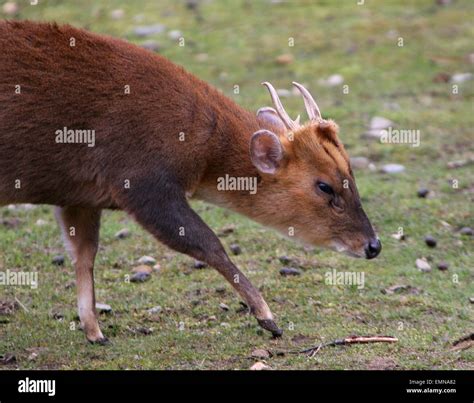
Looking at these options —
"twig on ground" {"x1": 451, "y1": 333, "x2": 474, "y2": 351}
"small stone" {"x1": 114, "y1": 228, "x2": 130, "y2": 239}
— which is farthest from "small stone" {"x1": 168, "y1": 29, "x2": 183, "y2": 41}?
"twig on ground" {"x1": 451, "y1": 333, "x2": 474, "y2": 351}

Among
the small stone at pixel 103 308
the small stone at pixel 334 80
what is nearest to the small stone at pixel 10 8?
the small stone at pixel 334 80

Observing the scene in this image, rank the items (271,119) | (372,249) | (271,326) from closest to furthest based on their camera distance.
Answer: (271,326), (372,249), (271,119)

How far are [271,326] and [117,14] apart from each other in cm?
1017

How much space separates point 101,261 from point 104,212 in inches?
54.7

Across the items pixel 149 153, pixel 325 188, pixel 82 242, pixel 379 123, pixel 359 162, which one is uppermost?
pixel 379 123

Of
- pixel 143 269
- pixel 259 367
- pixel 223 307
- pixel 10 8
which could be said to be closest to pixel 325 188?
pixel 223 307

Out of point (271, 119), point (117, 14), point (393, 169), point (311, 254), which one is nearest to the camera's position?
point (271, 119)

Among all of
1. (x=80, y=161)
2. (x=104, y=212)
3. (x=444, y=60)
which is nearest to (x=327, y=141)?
(x=80, y=161)

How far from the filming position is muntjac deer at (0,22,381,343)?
25.0 feet

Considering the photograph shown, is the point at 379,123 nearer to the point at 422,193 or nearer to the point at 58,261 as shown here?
the point at 422,193

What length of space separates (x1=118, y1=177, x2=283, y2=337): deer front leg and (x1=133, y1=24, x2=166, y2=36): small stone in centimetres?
879

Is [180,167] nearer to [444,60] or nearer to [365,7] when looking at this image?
[444,60]

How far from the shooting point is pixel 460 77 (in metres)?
14.9

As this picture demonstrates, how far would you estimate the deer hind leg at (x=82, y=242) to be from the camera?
8.24 m
